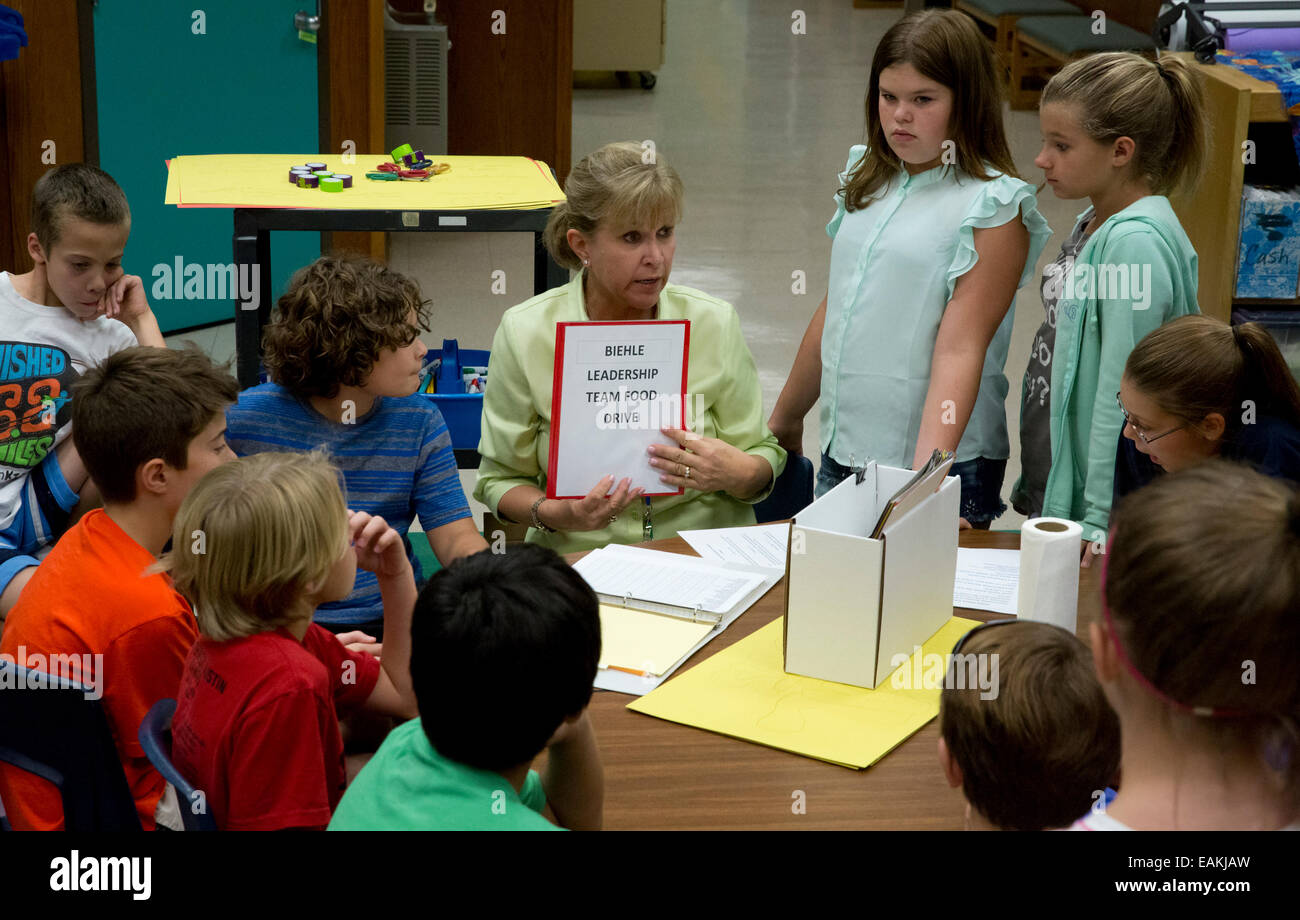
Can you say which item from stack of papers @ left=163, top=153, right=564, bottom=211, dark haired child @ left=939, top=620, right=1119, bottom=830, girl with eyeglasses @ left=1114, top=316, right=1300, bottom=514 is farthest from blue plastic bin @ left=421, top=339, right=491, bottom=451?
dark haired child @ left=939, top=620, right=1119, bottom=830

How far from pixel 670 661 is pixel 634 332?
0.65 meters

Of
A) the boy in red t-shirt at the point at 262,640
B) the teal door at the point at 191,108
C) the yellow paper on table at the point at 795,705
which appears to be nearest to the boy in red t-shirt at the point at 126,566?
the boy in red t-shirt at the point at 262,640

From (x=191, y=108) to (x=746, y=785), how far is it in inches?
189

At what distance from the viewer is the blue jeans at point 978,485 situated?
2684 mm

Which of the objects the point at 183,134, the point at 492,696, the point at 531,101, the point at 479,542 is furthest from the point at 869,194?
the point at 531,101

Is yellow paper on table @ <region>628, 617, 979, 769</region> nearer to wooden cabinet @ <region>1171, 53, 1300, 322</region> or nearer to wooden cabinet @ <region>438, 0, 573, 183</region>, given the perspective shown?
wooden cabinet @ <region>1171, 53, 1300, 322</region>

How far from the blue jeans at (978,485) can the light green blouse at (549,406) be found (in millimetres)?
144

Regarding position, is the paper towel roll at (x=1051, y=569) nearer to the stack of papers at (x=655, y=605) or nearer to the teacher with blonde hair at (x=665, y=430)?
the stack of papers at (x=655, y=605)

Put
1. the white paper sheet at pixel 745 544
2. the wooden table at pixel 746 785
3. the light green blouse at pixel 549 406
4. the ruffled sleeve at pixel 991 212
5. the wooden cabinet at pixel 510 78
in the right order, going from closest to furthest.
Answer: the wooden table at pixel 746 785, the white paper sheet at pixel 745 544, the ruffled sleeve at pixel 991 212, the light green blouse at pixel 549 406, the wooden cabinet at pixel 510 78

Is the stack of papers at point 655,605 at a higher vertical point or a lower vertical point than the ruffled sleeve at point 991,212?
lower

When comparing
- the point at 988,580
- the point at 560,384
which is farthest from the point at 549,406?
the point at 988,580

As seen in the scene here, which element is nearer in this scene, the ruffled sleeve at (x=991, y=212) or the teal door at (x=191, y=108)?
the ruffled sleeve at (x=991, y=212)
